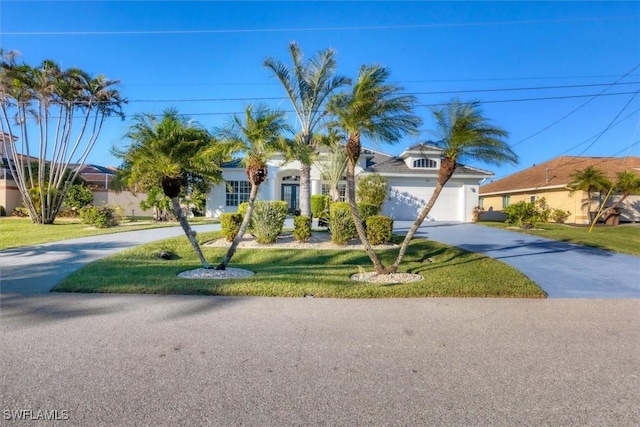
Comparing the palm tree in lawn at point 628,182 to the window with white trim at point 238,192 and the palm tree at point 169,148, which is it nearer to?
the window with white trim at point 238,192

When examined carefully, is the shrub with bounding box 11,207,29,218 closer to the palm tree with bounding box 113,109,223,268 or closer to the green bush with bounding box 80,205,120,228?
the green bush with bounding box 80,205,120,228

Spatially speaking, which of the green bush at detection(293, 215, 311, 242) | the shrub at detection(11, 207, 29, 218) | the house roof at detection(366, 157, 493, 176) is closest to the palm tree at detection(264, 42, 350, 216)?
the green bush at detection(293, 215, 311, 242)

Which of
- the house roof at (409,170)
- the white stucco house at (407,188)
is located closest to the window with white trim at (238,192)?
the white stucco house at (407,188)

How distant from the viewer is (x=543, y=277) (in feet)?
28.4

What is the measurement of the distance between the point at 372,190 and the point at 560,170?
701 inches

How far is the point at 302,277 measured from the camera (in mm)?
8000

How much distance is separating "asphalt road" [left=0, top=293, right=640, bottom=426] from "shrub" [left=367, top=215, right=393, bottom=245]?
6.59 meters

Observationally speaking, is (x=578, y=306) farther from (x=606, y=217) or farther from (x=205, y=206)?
(x=606, y=217)

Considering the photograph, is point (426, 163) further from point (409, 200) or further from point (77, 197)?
point (77, 197)

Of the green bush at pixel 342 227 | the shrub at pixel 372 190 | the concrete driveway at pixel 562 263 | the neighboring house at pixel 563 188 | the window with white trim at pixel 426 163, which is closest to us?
the concrete driveway at pixel 562 263

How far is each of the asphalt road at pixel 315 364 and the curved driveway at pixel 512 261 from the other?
5.13ft

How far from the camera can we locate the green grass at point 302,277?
22.9ft

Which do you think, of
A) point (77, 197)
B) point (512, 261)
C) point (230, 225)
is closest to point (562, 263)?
point (512, 261)

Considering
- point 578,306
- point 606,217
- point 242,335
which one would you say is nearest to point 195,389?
point 242,335
